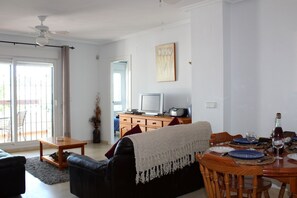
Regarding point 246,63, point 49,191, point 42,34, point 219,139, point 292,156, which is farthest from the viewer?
point 42,34

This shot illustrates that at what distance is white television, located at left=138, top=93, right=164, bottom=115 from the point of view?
5396 mm

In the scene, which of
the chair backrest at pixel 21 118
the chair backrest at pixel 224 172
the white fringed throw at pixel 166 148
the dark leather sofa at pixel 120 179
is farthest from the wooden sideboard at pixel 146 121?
the chair backrest at pixel 224 172

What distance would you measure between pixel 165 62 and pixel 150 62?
502 millimetres

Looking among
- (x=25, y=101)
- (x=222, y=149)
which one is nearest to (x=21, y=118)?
(x=25, y=101)

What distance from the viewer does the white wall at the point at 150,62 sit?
207 inches

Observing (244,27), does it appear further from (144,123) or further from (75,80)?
(75,80)

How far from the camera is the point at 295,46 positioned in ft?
11.3

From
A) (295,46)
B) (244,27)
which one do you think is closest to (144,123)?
(244,27)

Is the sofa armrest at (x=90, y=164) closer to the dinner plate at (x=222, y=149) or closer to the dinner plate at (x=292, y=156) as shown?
the dinner plate at (x=222, y=149)

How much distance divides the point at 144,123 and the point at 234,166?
3695 millimetres

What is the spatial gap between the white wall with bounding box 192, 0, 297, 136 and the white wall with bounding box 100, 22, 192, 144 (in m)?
0.90

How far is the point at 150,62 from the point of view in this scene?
19.7 ft

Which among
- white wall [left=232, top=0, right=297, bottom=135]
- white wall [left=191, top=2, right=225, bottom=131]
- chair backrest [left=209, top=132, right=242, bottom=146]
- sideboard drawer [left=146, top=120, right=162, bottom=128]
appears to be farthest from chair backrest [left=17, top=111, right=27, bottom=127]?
chair backrest [left=209, top=132, right=242, bottom=146]

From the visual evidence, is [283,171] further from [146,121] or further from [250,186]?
[146,121]
